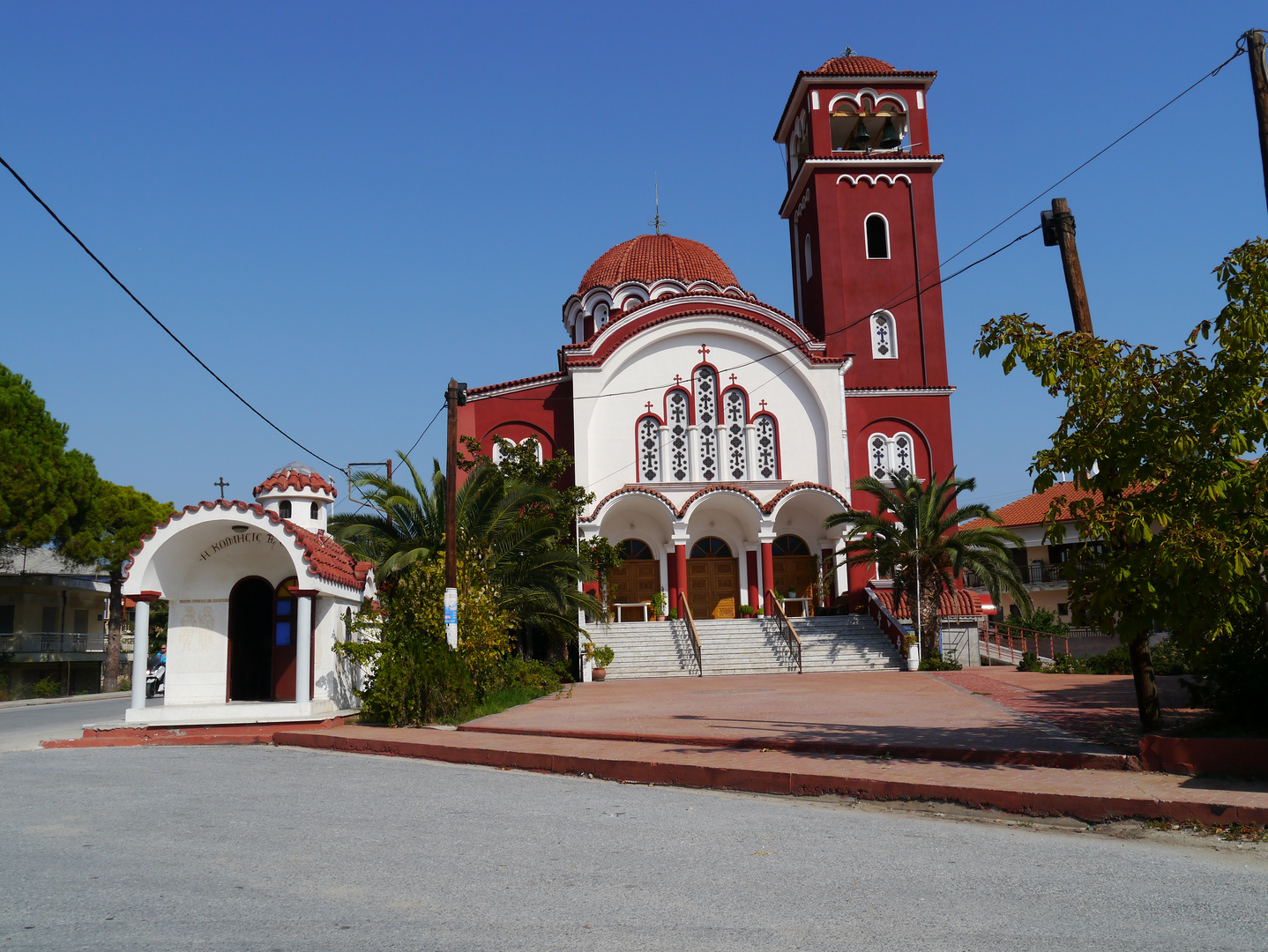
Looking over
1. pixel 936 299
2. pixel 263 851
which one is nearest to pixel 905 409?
pixel 936 299

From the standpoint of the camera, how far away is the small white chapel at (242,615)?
14352 millimetres

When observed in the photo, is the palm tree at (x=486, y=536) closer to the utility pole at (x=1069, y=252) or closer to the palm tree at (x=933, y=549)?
the palm tree at (x=933, y=549)

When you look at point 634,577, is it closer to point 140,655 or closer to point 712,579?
point 712,579

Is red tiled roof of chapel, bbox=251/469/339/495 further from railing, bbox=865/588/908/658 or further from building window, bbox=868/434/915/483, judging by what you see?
building window, bbox=868/434/915/483

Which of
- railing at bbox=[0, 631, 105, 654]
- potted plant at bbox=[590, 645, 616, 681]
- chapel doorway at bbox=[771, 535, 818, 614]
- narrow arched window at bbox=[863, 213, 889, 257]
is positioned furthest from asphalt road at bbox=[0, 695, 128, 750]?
narrow arched window at bbox=[863, 213, 889, 257]

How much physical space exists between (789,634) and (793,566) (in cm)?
472

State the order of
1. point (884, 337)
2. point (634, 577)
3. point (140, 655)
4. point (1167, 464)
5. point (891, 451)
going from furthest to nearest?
point (884, 337)
point (891, 451)
point (634, 577)
point (140, 655)
point (1167, 464)

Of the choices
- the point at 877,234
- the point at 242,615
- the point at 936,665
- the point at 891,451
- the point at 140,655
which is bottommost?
the point at 936,665

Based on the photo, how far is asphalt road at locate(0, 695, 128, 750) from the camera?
14295 mm

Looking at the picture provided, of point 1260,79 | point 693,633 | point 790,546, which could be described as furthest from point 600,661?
point 1260,79

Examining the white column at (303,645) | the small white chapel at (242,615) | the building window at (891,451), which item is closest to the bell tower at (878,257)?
the building window at (891,451)

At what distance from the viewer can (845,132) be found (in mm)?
31938

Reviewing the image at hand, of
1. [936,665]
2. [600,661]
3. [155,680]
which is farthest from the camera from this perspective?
[155,680]

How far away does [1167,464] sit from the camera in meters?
8.43
